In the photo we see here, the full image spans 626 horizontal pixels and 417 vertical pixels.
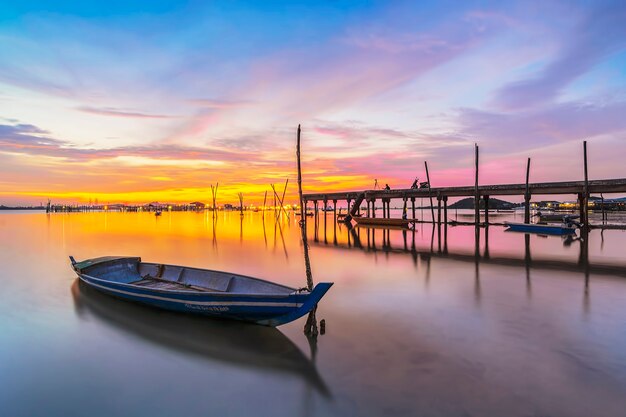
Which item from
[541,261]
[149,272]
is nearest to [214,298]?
[149,272]

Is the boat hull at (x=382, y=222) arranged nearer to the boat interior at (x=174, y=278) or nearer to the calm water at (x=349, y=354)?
the calm water at (x=349, y=354)

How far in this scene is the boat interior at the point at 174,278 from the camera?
10.2m

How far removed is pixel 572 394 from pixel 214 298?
7051 millimetres

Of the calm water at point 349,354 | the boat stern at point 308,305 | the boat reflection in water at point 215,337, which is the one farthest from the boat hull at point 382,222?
the boat stern at point 308,305

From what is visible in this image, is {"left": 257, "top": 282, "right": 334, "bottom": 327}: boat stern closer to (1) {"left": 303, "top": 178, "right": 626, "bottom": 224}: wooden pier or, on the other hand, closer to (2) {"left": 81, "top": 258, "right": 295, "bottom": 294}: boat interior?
(2) {"left": 81, "top": 258, "right": 295, "bottom": 294}: boat interior

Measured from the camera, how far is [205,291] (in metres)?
10.8

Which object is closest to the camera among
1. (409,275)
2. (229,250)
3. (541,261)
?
(409,275)

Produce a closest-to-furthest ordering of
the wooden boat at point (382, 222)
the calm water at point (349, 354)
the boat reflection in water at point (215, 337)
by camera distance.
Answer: the calm water at point (349, 354), the boat reflection in water at point (215, 337), the wooden boat at point (382, 222)

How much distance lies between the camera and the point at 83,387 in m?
6.38

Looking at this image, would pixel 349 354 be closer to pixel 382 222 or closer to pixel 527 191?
pixel 527 191

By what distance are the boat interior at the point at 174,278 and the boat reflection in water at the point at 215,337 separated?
1073 mm

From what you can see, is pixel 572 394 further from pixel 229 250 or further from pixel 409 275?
pixel 229 250

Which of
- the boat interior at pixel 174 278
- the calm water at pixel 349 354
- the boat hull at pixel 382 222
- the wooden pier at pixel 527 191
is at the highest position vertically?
the wooden pier at pixel 527 191

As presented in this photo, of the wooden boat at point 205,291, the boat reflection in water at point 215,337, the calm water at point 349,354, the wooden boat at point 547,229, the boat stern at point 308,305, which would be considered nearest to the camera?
the calm water at point 349,354
